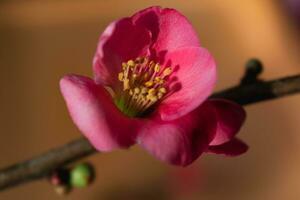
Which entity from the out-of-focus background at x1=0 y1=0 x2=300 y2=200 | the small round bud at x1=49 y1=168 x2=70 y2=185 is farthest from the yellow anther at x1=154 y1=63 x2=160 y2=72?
the out-of-focus background at x1=0 y1=0 x2=300 y2=200

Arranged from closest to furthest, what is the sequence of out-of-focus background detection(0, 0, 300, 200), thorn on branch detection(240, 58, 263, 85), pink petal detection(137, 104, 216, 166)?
1. pink petal detection(137, 104, 216, 166)
2. thorn on branch detection(240, 58, 263, 85)
3. out-of-focus background detection(0, 0, 300, 200)

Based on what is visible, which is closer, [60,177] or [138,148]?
[60,177]

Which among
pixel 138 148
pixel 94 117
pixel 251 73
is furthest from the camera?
pixel 138 148

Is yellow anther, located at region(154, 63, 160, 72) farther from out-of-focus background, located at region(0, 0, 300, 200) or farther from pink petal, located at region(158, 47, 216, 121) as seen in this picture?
out-of-focus background, located at region(0, 0, 300, 200)

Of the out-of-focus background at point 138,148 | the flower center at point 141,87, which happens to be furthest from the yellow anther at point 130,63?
the out-of-focus background at point 138,148

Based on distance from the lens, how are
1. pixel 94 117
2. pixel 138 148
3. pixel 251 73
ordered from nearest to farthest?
A: 1. pixel 94 117
2. pixel 251 73
3. pixel 138 148

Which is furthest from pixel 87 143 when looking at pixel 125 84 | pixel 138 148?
pixel 138 148

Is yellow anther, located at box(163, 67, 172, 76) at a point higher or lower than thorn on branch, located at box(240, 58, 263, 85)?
higher

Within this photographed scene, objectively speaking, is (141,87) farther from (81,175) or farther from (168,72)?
(81,175)
